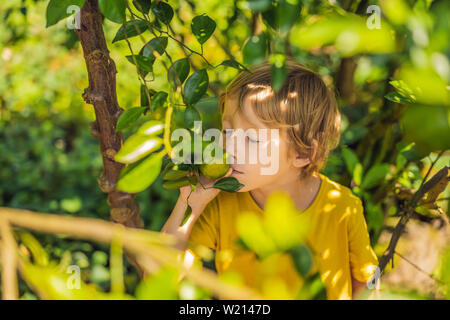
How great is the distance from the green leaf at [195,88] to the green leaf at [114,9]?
0.14 meters

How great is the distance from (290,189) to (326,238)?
6.2 inches

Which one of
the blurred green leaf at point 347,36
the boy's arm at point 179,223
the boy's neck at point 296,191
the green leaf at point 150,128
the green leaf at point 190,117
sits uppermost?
the blurred green leaf at point 347,36

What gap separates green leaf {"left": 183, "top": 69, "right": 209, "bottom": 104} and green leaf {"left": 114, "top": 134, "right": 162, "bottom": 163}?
0.17m

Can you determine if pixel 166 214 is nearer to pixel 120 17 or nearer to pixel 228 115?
pixel 228 115

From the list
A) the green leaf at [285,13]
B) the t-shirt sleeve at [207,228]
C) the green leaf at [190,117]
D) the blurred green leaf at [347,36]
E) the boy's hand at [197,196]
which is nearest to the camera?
the blurred green leaf at [347,36]

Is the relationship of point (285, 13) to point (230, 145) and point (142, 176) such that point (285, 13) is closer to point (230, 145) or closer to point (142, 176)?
point (142, 176)

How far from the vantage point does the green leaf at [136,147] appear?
1.54ft

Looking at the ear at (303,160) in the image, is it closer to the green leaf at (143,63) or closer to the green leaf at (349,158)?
the green leaf at (349,158)

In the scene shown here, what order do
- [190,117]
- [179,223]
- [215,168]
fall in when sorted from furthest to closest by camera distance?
[179,223] < [215,168] < [190,117]

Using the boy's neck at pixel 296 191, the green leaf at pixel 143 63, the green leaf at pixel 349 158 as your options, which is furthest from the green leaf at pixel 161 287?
the green leaf at pixel 349 158

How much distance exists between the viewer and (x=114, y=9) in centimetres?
55

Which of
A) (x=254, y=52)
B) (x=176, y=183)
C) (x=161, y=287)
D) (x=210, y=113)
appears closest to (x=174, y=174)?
(x=176, y=183)

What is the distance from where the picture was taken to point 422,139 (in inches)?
13.3
